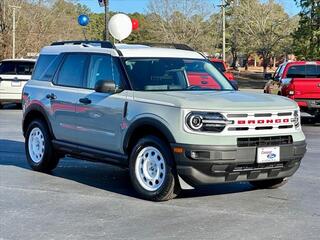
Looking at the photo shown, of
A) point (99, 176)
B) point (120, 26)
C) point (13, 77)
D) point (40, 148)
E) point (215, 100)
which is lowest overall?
point (99, 176)

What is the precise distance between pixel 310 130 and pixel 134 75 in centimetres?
928

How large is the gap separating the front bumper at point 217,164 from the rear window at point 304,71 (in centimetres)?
1158

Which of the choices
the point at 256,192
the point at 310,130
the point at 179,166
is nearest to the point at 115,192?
the point at 179,166

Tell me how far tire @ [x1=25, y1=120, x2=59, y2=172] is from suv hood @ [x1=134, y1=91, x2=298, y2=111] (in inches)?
87.9

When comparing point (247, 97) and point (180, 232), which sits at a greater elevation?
point (247, 97)

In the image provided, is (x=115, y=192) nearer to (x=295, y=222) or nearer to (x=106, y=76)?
(x=106, y=76)

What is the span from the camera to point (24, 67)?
2119cm

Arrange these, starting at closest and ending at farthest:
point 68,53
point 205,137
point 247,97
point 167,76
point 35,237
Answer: point 35,237 < point 205,137 < point 247,97 < point 167,76 < point 68,53

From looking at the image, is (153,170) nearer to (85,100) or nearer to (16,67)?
(85,100)

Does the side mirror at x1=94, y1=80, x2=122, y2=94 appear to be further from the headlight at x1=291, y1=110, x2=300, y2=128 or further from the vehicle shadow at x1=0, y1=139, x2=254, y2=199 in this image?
the headlight at x1=291, y1=110, x2=300, y2=128

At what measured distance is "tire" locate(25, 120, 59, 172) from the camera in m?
9.05

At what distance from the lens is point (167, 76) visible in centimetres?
789

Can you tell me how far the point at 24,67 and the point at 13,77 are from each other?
0.51m

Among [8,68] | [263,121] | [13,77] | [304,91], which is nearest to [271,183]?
[263,121]
